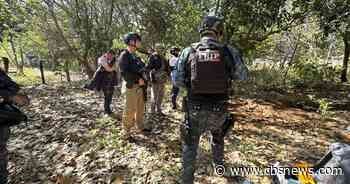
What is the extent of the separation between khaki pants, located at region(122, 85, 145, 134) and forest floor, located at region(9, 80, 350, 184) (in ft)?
1.14

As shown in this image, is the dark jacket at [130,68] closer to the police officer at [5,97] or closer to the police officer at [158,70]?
the police officer at [158,70]

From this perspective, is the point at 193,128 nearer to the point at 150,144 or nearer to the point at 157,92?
the point at 150,144

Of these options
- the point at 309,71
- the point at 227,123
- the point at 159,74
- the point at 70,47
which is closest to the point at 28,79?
the point at 70,47

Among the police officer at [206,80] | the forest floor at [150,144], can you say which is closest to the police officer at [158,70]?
the forest floor at [150,144]

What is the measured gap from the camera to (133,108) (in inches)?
235

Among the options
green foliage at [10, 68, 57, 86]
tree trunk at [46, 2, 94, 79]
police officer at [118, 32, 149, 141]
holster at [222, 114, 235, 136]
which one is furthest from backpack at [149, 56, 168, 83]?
green foliage at [10, 68, 57, 86]

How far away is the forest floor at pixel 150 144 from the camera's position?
4.89 metres

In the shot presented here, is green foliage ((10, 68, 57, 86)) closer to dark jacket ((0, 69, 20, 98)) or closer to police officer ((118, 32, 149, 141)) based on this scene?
police officer ((118, 32, 149, 141))

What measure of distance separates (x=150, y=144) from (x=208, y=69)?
2.79m

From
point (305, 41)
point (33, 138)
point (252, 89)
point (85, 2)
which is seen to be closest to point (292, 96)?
point (252, 89)

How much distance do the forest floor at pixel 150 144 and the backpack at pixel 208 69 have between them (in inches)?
62.1

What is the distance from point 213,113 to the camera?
374 centimetres

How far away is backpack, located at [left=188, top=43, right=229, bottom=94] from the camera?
3473 mm

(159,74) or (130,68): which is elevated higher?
(130,68)
